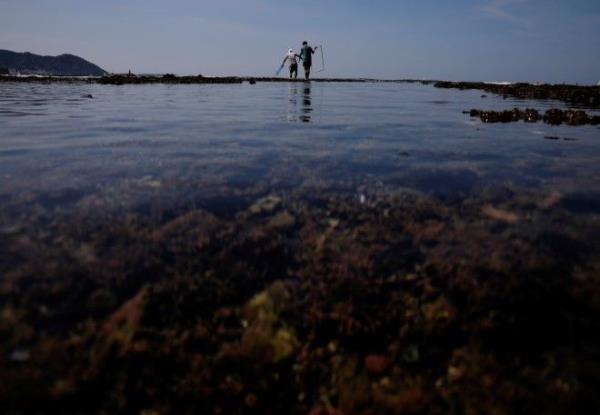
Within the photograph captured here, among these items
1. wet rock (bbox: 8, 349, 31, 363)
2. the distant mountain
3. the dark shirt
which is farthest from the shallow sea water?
the distant mountain

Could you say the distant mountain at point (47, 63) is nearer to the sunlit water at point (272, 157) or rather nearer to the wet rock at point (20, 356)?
the sunlit water at point (272, 157)

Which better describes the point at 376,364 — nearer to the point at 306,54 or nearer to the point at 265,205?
the point at 265,205

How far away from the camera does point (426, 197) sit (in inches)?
215

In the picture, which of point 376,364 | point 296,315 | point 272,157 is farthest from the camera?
point 272,157

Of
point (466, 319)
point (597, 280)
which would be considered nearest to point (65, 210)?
point (466, 319)

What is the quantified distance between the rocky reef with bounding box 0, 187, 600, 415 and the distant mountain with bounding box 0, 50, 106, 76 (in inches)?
5415

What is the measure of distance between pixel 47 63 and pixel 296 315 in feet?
570

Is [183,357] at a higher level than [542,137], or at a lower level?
lower

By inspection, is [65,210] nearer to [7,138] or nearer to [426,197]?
[426,197]

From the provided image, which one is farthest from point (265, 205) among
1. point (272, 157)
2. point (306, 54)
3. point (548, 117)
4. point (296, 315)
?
point (306, 54)

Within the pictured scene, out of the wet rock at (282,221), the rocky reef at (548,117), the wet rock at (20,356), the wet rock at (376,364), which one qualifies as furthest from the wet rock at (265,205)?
the rocky reef at (548,117)

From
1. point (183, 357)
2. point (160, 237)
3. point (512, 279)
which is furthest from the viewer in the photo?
point (160, 237)

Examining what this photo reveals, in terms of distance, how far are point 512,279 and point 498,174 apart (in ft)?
12.4

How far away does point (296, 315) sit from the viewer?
310cm
